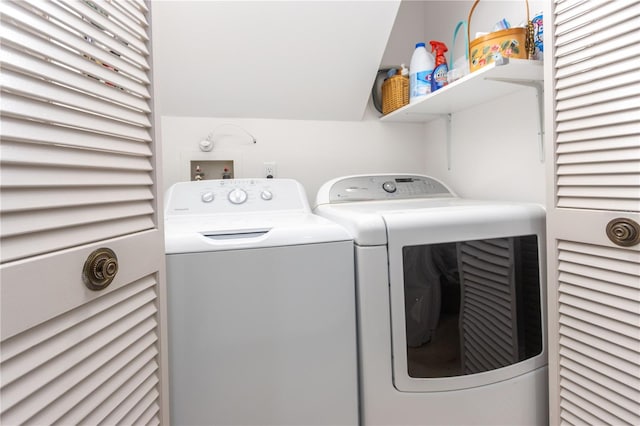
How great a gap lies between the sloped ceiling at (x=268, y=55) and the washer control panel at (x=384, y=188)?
19.8 inches

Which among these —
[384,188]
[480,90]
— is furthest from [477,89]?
[384,188]

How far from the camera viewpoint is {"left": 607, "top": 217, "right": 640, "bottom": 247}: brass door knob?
28.1 inches

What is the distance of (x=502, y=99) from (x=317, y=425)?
1514mm

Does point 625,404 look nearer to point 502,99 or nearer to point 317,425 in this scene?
point 317,425

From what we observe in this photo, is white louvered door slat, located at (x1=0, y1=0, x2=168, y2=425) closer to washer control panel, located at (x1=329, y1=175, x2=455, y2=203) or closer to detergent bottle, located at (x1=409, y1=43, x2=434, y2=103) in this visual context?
washer control panel, located at (x1=329, y1=175, x2=455, y2=203)

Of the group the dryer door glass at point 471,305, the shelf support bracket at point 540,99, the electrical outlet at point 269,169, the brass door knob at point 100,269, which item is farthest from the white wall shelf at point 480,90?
the brass door knob at point 100,269

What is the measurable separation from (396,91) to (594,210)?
1141 millimetres

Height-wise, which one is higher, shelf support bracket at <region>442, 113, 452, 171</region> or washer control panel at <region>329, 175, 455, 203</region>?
shelf support bracket at <region>442, 113, 452, 171</region>

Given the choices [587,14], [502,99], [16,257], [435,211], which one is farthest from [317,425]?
[502,99]

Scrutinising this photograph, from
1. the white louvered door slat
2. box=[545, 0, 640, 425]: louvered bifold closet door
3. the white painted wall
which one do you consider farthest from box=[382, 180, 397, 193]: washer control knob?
the white louvered door slat

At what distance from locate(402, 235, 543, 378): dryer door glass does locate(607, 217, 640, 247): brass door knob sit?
11.4 inches

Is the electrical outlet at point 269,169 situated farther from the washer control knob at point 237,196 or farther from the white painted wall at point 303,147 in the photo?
the washer control knob at point 237,196

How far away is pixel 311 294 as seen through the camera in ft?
3.07

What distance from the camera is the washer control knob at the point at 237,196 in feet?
4.57
